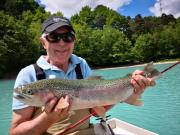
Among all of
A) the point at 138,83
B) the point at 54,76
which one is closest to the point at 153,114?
the point at 138,83

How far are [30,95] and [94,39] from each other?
236 feet

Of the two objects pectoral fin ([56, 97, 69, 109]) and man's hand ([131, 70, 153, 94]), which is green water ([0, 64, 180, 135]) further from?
pectoral fin ([56, 97, 69, 109])

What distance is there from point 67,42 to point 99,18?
4018 inches

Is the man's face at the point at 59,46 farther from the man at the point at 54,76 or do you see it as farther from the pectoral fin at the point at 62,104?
the pectoral fin at the point at 62,104

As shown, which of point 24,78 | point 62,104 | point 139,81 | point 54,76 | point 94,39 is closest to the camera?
point 62,104

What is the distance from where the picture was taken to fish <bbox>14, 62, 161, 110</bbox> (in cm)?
364

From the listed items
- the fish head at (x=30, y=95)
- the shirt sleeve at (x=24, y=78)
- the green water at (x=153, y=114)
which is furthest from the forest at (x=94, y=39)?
the fish head at (x=30, y=95)

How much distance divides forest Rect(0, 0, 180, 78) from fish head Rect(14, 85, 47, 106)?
4960cm

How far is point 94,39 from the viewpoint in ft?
247

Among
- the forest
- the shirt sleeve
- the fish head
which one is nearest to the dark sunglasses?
the shirt sleeve

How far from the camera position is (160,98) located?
786 inches

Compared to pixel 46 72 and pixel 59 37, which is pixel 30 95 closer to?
pixel 46 72

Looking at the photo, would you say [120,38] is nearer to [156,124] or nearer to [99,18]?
[99,18]

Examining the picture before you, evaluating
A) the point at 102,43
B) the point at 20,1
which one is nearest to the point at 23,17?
the point at 20,1
